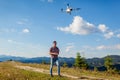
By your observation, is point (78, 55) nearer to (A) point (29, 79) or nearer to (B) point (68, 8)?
(B) point (68, 8)

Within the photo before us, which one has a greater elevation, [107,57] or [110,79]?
[107,57]

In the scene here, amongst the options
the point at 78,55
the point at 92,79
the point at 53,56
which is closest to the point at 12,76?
the point at 53,56

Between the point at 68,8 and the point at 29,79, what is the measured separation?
2290cm

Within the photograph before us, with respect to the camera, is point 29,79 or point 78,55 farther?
point 78,55

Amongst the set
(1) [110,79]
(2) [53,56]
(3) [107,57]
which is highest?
(3) [107,57]

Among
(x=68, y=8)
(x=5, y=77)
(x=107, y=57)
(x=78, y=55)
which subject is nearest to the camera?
(x=5, y=77)

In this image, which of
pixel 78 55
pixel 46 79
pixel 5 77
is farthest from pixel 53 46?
pixel 78 55

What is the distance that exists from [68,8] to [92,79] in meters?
20.3

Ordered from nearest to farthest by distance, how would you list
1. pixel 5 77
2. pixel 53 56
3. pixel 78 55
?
pixel 5 77 → pixel 53 56 → pixel 78 55

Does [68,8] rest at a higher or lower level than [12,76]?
higher

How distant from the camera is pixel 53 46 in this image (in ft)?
75.4

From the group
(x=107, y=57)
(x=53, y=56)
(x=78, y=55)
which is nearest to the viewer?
(x=53, y=56)

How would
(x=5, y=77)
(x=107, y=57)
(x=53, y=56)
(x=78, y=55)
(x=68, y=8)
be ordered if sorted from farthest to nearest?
(x=107, y=57) → (x=78, y=55) → (x=68, y=8) → (x=53, y=56) → (x=5, y=77)

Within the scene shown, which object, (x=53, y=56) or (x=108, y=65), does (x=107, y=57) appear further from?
(x=53, y=56)
